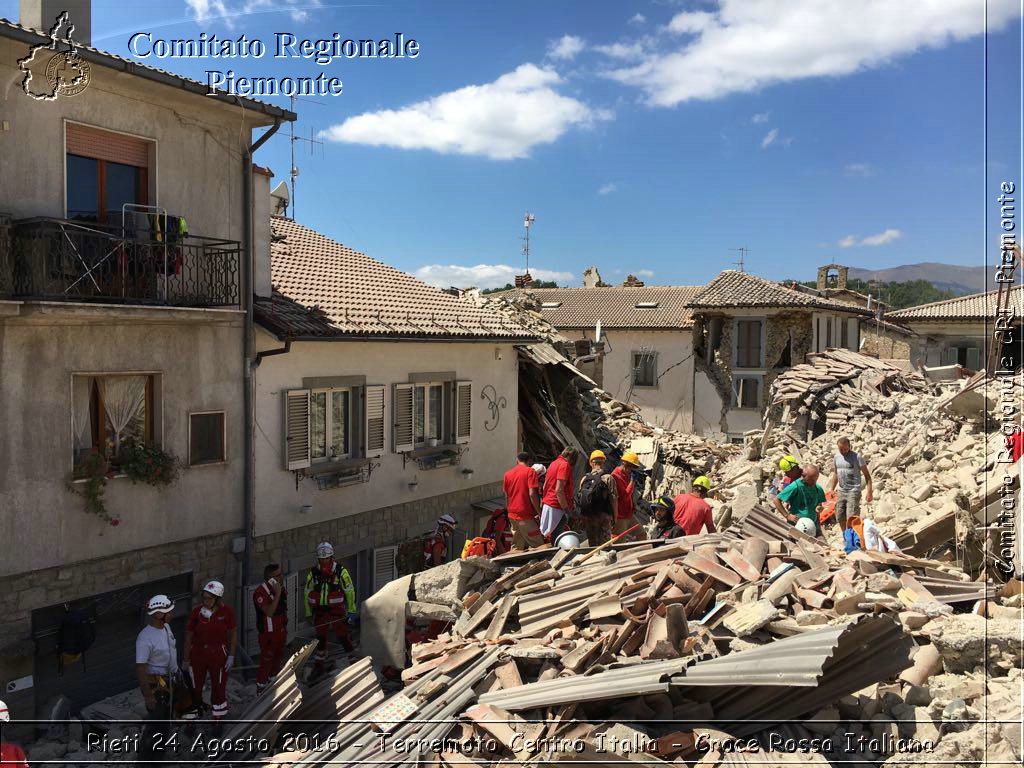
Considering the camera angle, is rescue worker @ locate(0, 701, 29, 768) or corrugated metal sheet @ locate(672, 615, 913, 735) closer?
rescue worker @ locate(0, 701, 29, 768)

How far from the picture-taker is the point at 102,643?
33.7ft

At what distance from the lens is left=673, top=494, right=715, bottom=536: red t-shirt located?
10.4m

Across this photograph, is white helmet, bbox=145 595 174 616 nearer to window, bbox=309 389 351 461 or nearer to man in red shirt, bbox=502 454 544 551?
window, bbox=309 389 351 461

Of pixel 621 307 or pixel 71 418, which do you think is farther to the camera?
pixel 621 307

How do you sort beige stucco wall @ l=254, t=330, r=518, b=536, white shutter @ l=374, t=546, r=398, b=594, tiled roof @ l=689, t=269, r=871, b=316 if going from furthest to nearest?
1. tiled roof @ l=689, t=269, r=871, b=316
2. white shutter @ l=374, t=546, r=398, b=594
3. beige stucco wall @ l=254, t=330, r=518, b=536

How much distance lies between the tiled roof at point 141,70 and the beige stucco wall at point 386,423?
3329 millimetres

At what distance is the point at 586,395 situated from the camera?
22812mm

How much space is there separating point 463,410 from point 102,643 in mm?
7946

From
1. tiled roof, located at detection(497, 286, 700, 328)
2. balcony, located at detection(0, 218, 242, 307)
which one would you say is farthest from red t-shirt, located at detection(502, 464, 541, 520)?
tiled roof, located at detection(497, 286, 700, 328)

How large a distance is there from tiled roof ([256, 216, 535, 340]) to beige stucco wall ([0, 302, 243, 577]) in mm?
1239

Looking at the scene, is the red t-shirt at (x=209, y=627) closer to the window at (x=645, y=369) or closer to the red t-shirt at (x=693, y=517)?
the red t-shirt at (x=693, y=517)

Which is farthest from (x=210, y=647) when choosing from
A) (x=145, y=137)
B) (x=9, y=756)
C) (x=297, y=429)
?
(x=145, y=137)

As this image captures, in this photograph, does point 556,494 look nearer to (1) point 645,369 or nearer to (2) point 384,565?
(2) point 384,565

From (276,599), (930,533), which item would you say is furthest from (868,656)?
(276,599)
